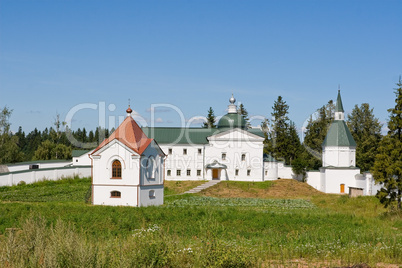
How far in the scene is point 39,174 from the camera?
36.5 meters

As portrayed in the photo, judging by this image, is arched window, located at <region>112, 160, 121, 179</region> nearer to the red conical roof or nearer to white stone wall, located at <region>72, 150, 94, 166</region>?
the red conical roof

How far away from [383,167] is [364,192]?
16.9m

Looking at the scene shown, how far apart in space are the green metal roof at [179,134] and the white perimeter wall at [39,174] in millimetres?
8955

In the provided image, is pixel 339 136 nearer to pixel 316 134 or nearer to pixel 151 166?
pixel 316 134

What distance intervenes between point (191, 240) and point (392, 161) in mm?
15706

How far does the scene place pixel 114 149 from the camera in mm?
26812

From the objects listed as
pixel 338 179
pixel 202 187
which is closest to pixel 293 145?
pixel 338 179

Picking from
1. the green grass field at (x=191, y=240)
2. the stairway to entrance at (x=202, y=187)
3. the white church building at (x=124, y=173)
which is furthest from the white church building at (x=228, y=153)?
the green grass field at (x=191, y=240)

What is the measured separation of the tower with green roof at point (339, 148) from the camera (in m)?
43.3

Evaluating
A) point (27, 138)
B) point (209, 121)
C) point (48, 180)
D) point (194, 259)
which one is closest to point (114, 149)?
point (48, 180)

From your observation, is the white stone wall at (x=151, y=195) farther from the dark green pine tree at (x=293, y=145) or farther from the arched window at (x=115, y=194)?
the dark green pine tree at (x=293, y=145)

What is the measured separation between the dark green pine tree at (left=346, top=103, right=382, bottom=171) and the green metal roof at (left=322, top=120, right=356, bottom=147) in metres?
7.45

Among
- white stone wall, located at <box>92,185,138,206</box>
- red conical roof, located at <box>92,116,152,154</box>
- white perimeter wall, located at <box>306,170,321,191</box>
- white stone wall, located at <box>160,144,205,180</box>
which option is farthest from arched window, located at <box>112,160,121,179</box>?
white perimeter wall, located at <box>306,170,321,191</box>

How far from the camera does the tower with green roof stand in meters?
43.3
